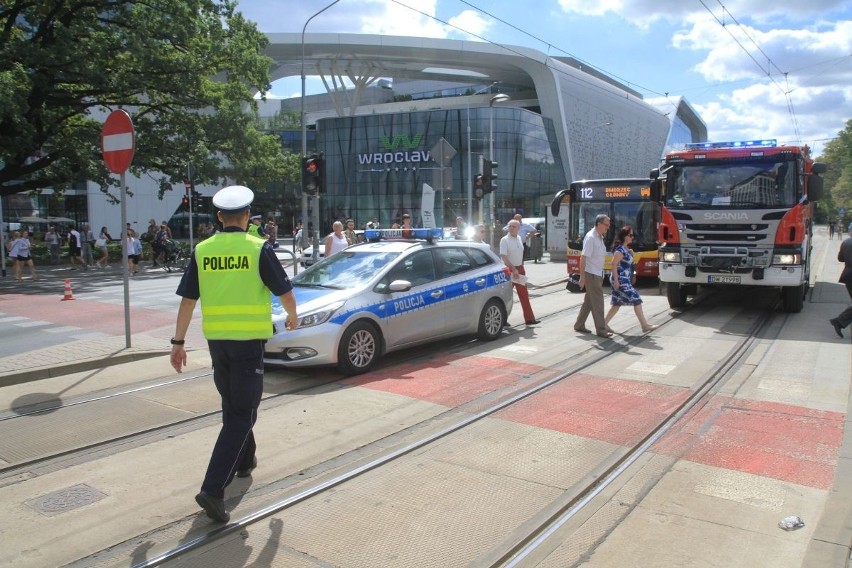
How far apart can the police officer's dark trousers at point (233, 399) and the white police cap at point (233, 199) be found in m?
0.82

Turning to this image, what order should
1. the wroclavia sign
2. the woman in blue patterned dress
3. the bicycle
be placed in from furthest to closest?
the wroclavia sign < the bicycle < the woman in blue patterned dress

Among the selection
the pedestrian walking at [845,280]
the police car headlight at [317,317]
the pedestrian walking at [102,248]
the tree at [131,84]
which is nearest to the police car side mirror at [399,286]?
the police car headlight at [317,317]

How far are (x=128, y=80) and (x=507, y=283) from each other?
1805cm

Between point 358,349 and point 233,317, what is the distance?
3.67 meters

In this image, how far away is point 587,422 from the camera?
229 inches

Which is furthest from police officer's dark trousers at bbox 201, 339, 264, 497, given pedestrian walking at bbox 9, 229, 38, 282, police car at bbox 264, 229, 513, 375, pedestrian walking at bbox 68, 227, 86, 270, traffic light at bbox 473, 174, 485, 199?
pedestrian walking at bbox 68, 227, 86, 270

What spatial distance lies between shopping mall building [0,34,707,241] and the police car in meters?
43.2

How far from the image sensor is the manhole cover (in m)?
4.07

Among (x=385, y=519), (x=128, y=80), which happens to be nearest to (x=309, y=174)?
(x=385, y=519)

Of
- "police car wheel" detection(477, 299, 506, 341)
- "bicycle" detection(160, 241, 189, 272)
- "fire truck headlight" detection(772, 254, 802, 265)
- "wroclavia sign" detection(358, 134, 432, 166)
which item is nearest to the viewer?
"police car wheel" detection(477, 299, 506, 341)

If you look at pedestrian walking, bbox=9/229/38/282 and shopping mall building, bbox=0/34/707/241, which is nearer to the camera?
pedestrian walking, bbox=9/229/38/282

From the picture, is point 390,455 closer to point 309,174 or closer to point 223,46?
point 309,174

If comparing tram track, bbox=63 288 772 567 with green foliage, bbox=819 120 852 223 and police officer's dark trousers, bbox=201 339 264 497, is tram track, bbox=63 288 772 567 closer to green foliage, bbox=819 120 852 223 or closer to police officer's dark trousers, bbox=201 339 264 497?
police officer's dark trousers, bbox=201 339 264 497

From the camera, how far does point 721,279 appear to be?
1173cm
